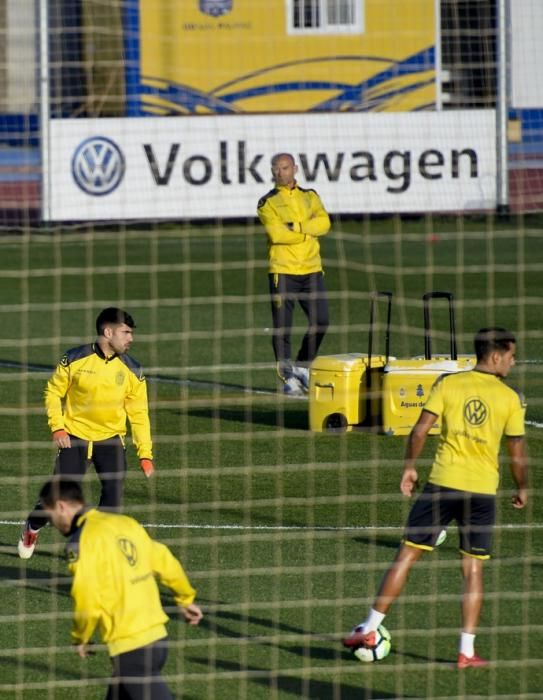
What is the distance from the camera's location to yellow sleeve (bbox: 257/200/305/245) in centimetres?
1675

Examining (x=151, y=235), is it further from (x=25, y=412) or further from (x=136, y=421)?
(x=136, y=421)

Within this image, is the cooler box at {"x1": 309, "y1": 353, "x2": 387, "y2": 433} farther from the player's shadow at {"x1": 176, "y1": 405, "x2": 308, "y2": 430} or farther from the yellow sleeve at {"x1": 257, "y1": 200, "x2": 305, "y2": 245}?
the yellow sleeve at {"x1": 257, "y1": 200, "x2": 305, "y2": 245}

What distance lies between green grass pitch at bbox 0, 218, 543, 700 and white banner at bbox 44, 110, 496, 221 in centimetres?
459

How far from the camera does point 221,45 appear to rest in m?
32.3

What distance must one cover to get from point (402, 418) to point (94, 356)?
176 inches

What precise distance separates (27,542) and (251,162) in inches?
804

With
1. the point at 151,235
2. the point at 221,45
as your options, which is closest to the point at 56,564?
the point at 151,235

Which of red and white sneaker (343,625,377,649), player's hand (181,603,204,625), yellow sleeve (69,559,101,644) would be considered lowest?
red and white sneaker (343,625,377,649)

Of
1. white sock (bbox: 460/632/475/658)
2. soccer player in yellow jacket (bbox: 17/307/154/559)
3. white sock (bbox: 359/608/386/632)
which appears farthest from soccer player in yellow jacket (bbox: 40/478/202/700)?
soccer player in yellow jacket (bbox: 17/307/154/559)

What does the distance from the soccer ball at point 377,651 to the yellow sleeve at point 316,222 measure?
809cm

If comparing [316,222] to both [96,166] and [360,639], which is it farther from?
[96,166]

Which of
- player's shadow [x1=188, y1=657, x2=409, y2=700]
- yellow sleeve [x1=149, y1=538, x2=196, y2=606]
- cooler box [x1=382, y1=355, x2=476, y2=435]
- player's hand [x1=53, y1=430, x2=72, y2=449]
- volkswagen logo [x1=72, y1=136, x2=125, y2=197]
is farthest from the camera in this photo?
volkswagen logo [x1=72, y1=136, x2=125, y2=197]

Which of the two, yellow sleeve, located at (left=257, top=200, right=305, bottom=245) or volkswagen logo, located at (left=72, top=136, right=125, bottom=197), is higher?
volkswagen logo, located at (left=72, top=136, right=125, bottom=197)

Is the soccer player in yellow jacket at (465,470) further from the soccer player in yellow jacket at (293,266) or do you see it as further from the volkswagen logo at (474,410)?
the soccer player in yellow jacket at (293,266)
